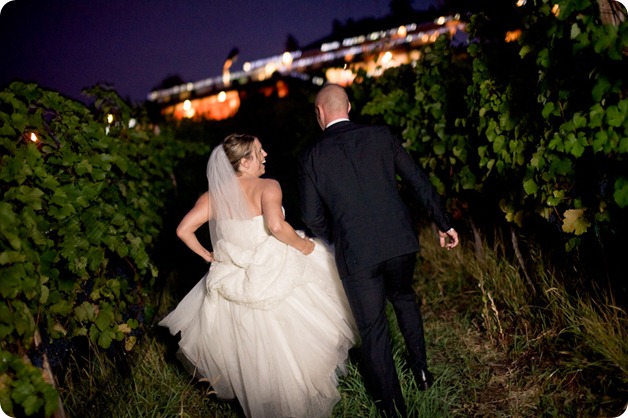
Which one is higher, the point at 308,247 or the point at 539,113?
the point at 539,113

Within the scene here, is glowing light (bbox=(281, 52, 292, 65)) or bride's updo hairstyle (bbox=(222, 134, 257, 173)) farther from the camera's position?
glowing light (bbox=(281, 52, 292, 65))

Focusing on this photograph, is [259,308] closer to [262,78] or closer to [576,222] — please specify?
[576,222]

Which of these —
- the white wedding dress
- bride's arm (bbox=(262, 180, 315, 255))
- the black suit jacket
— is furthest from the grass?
bride's arm (bbox=(262, 180, 315, 255))

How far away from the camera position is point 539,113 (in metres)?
3.48

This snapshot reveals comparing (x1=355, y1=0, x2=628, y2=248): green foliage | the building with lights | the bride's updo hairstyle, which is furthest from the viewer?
the building with lights

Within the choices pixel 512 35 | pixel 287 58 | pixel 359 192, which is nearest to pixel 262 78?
pixel 287 58

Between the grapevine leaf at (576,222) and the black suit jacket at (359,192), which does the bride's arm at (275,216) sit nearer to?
the black suit jacket at (359,192)

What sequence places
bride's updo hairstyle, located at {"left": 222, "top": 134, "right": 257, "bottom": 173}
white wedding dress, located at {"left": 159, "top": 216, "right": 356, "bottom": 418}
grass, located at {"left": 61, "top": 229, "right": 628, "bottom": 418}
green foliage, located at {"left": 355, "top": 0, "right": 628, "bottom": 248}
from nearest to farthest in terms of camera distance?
green foliage, located at {"left": 355, "top": 0, "right": 628, "bottom": 248}, grass, located at {"left": 61, "top": 229, "right": 628, "bottom": 418}, white wedding dress, located at {"left": 159, "top": 216, "right": 356, "bottom": 418}, bride's updo hairstyle, located at {"left": 222, "top": 134, "right": 257, "bottom": 173}

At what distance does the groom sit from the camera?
307cm

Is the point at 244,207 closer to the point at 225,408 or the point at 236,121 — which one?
the point at 225,408

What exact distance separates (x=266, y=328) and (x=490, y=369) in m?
1.88

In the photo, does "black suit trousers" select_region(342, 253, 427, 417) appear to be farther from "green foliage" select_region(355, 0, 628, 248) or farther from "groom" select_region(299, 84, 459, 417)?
"green foliage" select_region(355, 0, 628, 248)

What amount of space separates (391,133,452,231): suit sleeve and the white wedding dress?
3.36ft

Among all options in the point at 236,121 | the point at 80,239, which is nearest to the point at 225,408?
the point at 80,239
